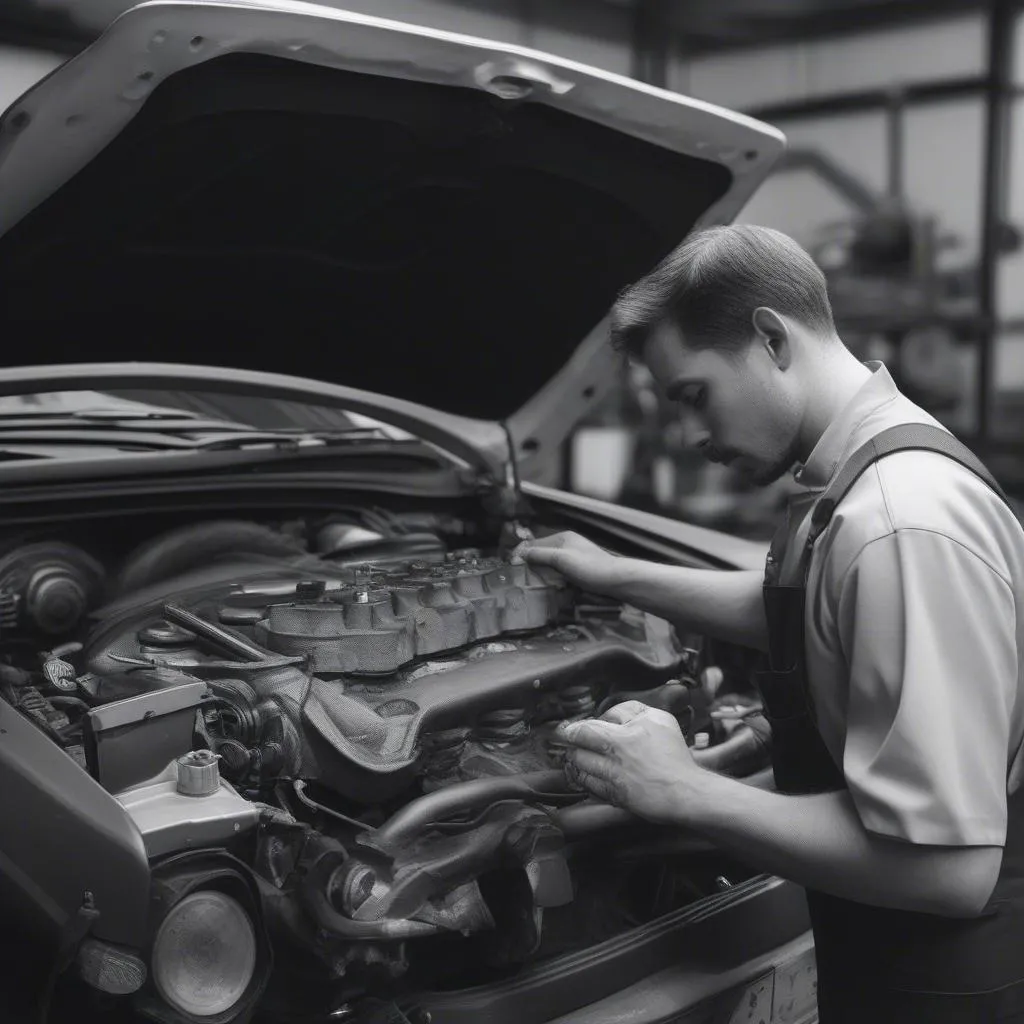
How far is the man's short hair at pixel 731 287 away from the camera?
1477mm

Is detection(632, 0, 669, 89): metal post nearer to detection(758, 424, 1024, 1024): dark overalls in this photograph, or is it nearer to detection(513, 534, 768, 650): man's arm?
detection(513, 534, 768, 650): man's arm

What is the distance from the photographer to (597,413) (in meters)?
8.58

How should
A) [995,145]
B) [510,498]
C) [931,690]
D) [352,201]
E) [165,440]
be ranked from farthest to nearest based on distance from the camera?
[995,145] < [510,498] < [165,440] < [352,201] < [931,690]

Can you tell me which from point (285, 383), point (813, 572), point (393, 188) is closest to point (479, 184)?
point (393, 188)

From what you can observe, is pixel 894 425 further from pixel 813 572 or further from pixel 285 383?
pixel 285 383

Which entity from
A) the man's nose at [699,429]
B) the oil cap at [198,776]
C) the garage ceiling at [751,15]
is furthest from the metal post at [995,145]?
the oil cap at [198,776]

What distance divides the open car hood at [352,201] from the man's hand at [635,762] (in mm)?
955

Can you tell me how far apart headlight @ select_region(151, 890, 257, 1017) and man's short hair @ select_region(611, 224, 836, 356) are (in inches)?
35.7

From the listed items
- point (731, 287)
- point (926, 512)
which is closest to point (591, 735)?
point (926, 512)

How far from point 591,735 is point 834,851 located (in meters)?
0.33

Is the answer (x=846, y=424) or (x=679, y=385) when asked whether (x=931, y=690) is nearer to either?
(x=846, y=424)

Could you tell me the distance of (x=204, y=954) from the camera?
1241 mm

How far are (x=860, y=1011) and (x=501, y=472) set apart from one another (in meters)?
1.35

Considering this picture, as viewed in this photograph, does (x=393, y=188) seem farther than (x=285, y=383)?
No
